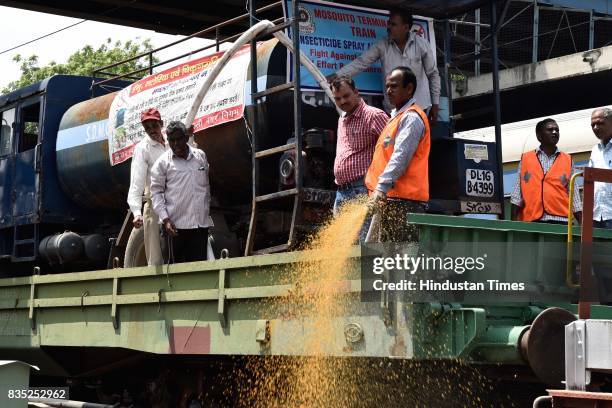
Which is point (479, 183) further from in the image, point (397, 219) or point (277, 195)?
point (397, 219)

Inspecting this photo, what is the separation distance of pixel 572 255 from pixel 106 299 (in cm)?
374

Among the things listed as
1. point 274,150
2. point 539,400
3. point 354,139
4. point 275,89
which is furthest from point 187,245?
point 539,400

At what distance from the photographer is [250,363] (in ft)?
23.5

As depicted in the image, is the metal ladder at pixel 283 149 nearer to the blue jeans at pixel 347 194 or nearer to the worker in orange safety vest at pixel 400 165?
the blue jeans at pixel 347 194

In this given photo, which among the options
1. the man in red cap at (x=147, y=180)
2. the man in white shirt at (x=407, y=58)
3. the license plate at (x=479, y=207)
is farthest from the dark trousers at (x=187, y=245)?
the license plate at (x=479, y=207)

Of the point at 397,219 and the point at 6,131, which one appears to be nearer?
the point at 397,219

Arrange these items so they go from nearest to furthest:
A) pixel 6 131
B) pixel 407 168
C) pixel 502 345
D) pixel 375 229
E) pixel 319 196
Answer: pixel 502 345 < pixel 375 229 < pixel 407 168 < pixel 319 196 < pixel 6 131

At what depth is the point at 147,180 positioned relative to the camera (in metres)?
8.27

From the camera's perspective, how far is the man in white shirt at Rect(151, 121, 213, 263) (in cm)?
770

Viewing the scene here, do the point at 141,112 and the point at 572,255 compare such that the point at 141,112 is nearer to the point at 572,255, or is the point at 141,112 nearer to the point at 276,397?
the point at 276,397

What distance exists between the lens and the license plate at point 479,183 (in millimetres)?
7711

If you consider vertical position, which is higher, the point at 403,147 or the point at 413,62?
the point at 413,62

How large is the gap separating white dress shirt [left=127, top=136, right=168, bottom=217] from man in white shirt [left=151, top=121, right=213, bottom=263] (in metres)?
0.43

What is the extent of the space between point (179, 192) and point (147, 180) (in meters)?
0.64
